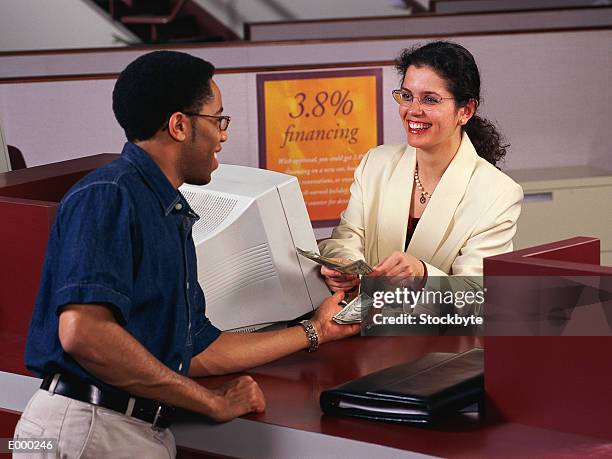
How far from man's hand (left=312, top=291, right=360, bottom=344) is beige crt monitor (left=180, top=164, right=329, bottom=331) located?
0.07m

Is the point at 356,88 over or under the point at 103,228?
over

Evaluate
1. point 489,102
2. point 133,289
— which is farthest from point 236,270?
point 489,102

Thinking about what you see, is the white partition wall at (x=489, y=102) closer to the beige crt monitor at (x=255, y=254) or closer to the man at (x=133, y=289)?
the beige crt monitor at (x=255, y=254)

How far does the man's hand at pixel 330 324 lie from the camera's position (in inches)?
96.3

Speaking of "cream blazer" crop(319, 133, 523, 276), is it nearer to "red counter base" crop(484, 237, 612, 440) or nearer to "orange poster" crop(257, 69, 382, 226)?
"red counter base" crop(484, 237, 612, 440)

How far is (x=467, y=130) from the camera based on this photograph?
3211 mm

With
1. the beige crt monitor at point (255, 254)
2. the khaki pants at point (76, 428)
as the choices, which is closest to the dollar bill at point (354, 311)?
the beige crt monitor at point (255, 254)

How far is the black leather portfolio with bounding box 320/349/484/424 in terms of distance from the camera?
6.35 feet

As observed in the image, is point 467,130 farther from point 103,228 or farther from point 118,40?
point 118,40

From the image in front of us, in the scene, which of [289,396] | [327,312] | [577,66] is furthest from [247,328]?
[577,66]

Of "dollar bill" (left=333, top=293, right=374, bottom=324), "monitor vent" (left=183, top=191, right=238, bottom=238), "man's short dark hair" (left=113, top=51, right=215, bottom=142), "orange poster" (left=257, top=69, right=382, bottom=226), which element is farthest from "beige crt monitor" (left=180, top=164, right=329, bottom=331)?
"orange poster" (left=257, top=69, right=382, bottom=226)

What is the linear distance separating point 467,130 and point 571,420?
1467mm

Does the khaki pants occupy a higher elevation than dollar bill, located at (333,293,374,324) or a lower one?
lower

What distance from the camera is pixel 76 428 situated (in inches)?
73.7
